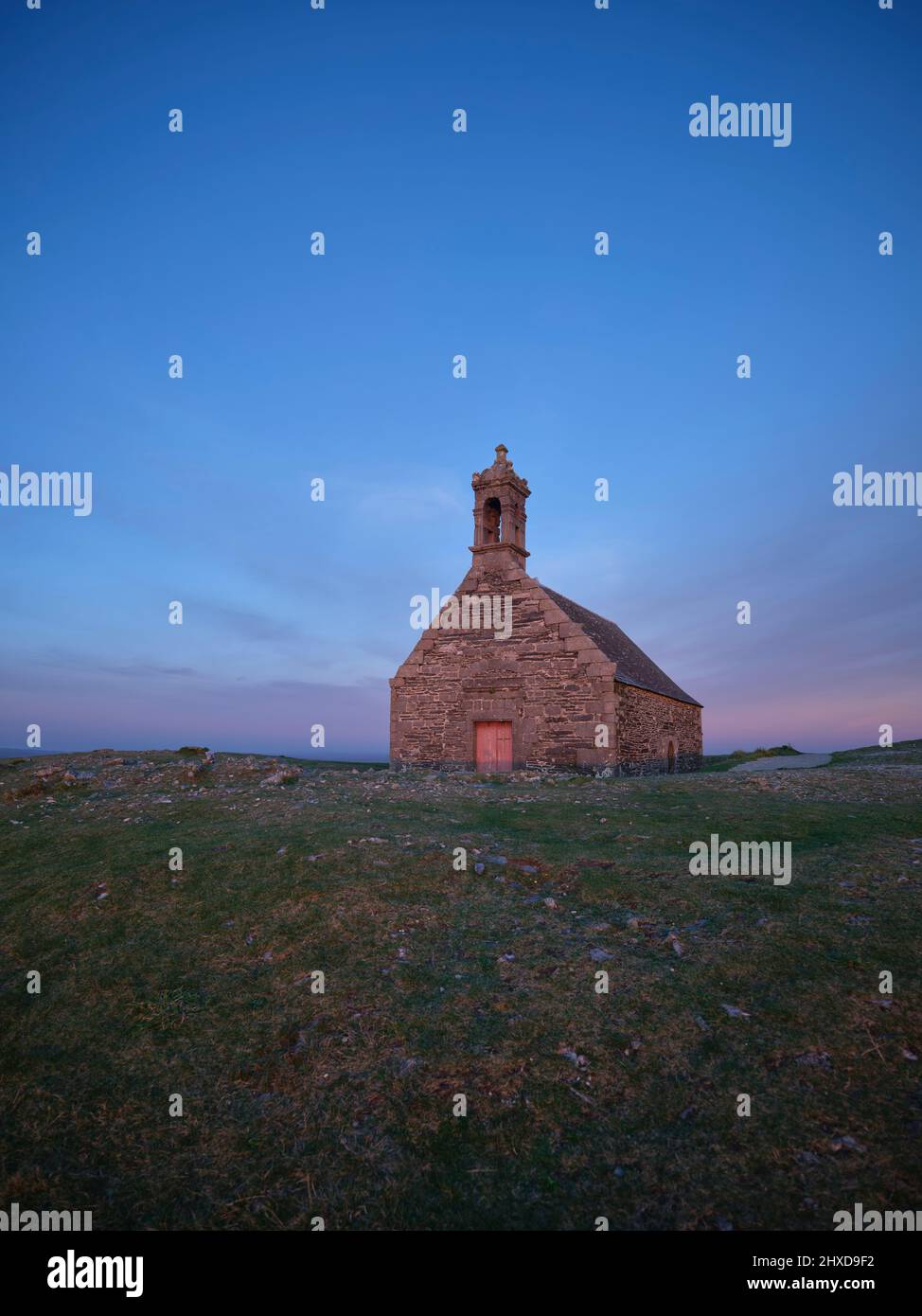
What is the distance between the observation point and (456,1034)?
216 inches

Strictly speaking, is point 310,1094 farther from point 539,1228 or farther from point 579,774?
point 579,774

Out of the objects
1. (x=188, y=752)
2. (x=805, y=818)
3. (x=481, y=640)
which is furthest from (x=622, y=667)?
(x=188, y=752)

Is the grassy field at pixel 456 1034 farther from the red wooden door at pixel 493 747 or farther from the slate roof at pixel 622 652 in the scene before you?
the slate roof at pixel 622 652

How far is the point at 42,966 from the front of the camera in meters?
6.96

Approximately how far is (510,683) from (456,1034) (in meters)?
18.2

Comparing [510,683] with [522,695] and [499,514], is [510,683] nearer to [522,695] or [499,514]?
[522,695]

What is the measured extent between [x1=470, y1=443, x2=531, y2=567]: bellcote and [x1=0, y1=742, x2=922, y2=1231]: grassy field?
16173 millimetres

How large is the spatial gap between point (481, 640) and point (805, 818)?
568 inches

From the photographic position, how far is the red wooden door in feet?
77.0

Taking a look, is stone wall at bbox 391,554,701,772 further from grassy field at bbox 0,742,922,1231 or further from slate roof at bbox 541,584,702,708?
grassy field at bbox 0,742,922,1231

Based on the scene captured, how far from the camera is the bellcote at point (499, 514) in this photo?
2485cm

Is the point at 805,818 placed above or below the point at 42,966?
above

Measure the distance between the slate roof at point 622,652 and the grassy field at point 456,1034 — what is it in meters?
14.7

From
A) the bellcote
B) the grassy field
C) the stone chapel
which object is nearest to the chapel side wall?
the stone chapel
